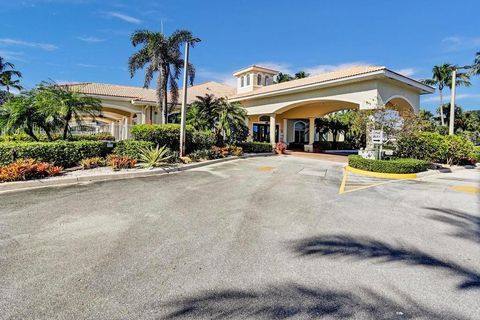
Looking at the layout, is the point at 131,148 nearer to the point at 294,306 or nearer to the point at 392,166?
the point at 392,166

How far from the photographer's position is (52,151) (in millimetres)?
11578

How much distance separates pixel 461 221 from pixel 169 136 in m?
13.2

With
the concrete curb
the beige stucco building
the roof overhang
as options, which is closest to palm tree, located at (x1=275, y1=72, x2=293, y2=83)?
the beige stucco building

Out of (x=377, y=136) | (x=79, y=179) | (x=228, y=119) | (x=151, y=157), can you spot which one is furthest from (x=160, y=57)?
(x=377, y=136)

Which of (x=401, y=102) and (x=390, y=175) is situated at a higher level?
(x=401, y=102)

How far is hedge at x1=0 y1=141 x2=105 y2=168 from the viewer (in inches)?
423

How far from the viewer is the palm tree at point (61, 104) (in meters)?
13.1

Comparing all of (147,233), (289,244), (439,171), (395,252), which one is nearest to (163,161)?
(147,233)

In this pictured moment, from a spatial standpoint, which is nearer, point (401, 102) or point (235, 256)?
point (235, 256)

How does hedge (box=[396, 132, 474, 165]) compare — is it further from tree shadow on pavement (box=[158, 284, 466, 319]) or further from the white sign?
tree shadow on pavement (box=[158, 284, 466, 319])

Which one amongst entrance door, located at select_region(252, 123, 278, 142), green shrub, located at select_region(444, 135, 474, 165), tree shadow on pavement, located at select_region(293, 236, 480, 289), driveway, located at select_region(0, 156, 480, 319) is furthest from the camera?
entrance door, located at select_region(252, 123, 278, 142)

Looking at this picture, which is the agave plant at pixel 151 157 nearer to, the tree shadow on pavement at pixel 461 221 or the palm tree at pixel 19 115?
the palm tree at pixel 19 115

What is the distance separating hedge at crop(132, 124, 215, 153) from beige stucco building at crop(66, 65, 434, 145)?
4529mm

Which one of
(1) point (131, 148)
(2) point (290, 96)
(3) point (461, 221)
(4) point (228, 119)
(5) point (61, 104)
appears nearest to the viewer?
(3) point (461, 221)
